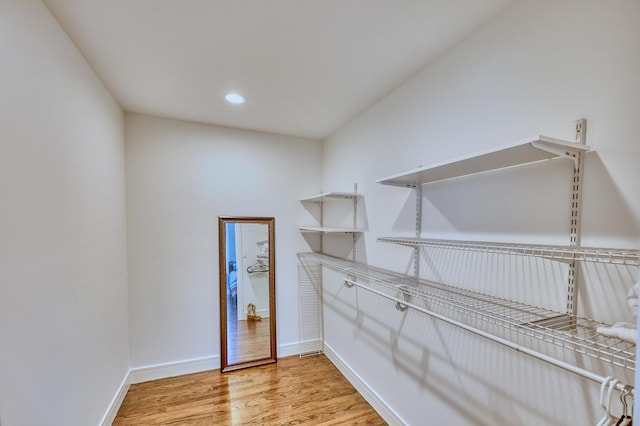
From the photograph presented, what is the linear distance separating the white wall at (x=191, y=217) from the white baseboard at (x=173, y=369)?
0.12 ft

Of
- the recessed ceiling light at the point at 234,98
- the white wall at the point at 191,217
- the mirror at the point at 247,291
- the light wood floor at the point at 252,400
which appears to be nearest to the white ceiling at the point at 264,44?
the recessed ceiling light at the point at 234,98

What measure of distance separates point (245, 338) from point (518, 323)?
8.38 feet

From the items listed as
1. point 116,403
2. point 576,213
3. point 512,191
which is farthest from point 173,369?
point 576,213

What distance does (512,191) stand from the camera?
46.1 inches

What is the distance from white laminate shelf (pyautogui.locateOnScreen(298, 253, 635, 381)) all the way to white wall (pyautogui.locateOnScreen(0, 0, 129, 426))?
5.22 feet

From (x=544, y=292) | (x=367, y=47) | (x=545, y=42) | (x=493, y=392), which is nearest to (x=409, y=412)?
(x=493, y=392)

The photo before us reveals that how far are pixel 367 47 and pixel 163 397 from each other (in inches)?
115

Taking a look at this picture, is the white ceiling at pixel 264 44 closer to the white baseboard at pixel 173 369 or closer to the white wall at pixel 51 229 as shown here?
the white wall at pixel 51 229

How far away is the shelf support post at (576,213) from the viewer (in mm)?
955

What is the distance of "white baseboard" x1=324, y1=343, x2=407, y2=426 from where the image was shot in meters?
1.87

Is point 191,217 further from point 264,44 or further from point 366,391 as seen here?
point 366,391

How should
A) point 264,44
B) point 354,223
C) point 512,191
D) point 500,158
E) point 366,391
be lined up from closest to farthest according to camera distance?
point 500,158 → point 512,191 → point 264,44 → point 366,391 → point 354,223

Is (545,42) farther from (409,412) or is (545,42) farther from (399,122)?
(409,412)

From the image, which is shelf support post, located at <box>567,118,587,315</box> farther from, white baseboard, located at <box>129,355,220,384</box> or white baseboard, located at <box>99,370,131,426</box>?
white baseboard, located at <box>129,355,220,384</box>
